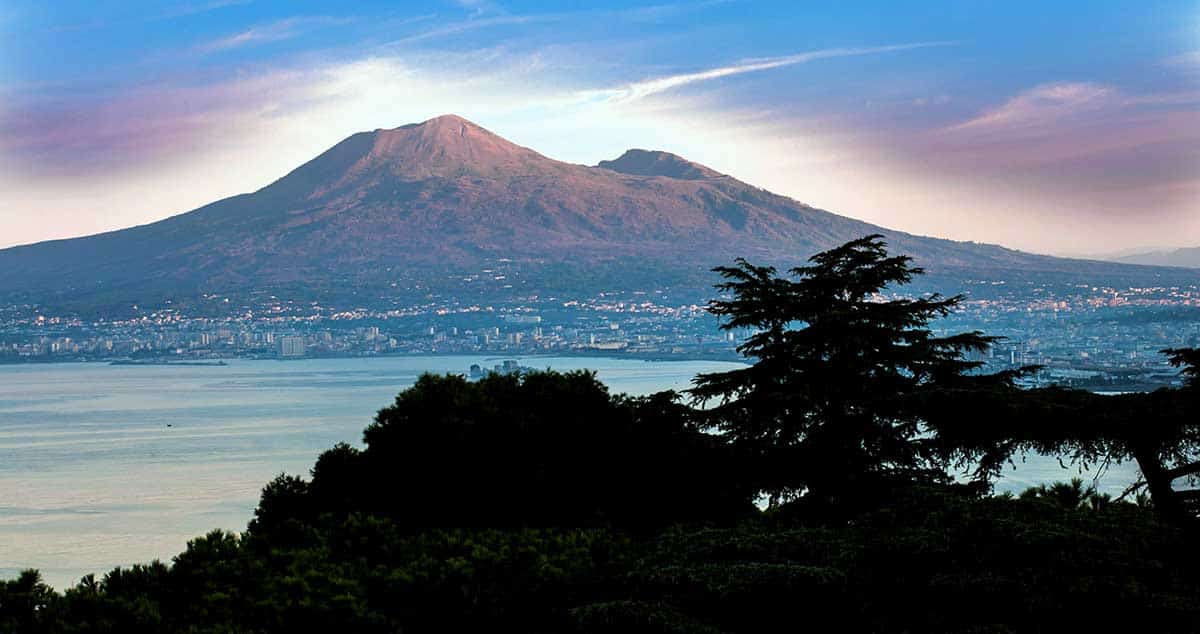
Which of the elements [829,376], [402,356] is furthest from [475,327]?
[829,376]

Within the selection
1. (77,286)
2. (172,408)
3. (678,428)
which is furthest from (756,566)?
(77,286)

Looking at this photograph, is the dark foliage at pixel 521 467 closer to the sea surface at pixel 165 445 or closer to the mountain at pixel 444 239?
the sea surface at pixel 165 445

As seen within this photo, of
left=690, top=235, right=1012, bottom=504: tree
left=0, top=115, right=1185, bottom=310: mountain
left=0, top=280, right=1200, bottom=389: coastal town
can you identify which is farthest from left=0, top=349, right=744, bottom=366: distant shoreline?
left=690, top=235, right=1012, bottom=504: tree

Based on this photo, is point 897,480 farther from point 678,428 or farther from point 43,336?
point 43,336

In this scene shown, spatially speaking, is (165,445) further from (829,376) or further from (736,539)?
(736,539)

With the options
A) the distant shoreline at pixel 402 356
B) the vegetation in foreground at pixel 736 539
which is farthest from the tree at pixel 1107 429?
the distant shoreline at pixel 402 356
